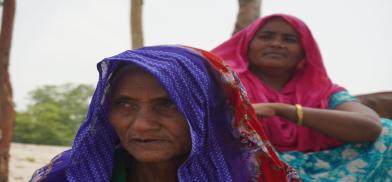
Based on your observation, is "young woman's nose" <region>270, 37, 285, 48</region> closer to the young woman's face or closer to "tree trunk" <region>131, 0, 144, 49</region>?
the young woman's face

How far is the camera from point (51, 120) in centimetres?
2331

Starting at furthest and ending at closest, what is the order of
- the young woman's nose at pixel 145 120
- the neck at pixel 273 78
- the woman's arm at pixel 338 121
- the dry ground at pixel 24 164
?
Result: the dry ground at pixel 24 164
the neck at pixel 273 78
the woman's arm at pixel 338 121
the young woman's nose at pixel 145 120

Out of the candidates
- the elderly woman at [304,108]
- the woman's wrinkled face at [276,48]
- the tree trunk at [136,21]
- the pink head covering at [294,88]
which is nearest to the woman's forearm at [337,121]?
the elderly woman at [304,108]

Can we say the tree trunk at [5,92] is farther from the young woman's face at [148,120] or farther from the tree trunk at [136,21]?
the young woman's face at [148,120]

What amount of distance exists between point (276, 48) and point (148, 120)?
1.57m

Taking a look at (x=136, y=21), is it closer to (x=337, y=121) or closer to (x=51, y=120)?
(x=337, y=121)

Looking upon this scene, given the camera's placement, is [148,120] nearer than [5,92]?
Yes

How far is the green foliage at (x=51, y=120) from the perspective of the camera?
2322 cm

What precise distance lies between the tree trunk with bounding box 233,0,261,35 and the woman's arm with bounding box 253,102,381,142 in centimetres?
241

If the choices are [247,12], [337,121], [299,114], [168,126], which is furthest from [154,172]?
[247,12]

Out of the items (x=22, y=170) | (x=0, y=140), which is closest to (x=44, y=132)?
(x=22, y=170)

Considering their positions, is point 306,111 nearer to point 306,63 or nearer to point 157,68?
point 306,63

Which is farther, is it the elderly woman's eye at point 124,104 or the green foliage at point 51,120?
the green foliage at point 51,120

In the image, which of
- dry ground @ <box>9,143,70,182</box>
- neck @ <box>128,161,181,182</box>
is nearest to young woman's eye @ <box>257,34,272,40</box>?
neck @ <box>128,161,181,182</box>
